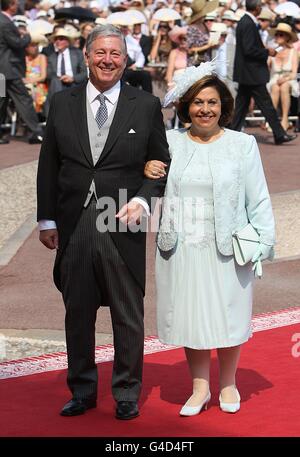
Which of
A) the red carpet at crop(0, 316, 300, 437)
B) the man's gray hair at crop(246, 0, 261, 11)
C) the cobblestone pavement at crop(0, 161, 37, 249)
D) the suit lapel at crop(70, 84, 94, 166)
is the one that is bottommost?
the cobblestone pavement at crop(0, 161, 37, 249)

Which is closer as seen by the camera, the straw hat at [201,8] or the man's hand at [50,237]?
the man's hand at [50,237]

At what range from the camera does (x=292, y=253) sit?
1062 centimetres

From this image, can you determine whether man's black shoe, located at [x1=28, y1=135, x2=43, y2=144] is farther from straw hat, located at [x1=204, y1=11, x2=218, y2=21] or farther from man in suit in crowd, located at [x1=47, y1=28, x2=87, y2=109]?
straw hat, located at [x1=204, y1=11, x2=218, y2=21]

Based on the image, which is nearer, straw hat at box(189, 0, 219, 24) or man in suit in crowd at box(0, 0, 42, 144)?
man in suit in crowd at box(0, 0, 42, 144)

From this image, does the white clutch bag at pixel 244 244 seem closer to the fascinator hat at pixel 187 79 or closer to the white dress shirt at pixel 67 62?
the fascinator hat at pixel 187 79

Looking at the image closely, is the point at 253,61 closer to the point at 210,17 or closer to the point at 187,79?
the point at 210,17

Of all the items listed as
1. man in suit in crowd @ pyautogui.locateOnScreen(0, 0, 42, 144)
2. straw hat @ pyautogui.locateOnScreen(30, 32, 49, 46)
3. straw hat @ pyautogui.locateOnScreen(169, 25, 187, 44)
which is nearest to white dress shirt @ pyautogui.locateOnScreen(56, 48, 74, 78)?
man in suit in crowd @ pyautogui.locateOnScreen(0, 0, 42, 144)

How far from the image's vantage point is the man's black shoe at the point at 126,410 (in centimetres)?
591

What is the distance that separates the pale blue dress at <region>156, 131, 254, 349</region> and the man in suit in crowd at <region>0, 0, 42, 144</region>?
34.1ft

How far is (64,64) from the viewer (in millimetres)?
16984

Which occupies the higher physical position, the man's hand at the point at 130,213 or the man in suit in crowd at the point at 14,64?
the man's hand at the point at 130,213

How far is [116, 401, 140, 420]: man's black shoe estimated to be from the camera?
5.91 m

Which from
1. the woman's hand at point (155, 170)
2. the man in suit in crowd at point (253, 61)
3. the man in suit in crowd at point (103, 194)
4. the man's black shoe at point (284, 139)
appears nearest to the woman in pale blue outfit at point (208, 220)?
the woman's hand at point (155, 170)

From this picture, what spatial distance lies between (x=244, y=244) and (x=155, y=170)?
0.56 meters
